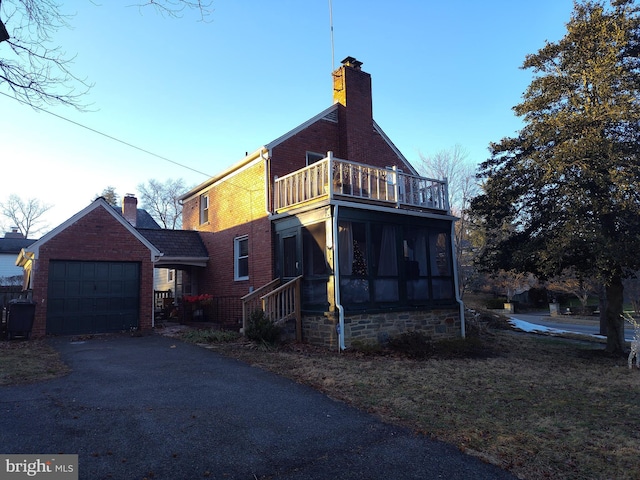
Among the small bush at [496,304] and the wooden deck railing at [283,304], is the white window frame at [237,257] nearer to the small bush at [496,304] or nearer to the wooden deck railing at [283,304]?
the wooden deck railing at [283,304]

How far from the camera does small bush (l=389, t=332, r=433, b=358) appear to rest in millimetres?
9656

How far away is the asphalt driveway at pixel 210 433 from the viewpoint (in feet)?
11.4

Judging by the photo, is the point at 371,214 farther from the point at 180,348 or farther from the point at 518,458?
the point at 518,458

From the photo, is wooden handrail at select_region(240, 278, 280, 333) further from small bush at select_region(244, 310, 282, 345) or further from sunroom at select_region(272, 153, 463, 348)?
small bush at select_region(244, 310, 282, 345)

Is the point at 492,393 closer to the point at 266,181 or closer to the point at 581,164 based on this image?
the point at 581,164

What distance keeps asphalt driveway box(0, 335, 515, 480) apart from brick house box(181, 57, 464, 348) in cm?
399

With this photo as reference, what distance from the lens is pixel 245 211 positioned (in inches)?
556

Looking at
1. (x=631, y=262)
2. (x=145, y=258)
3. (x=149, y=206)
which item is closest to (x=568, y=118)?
A: (x=631, y=262)

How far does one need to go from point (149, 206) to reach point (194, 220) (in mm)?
31524

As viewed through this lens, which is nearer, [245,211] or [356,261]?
[356,261]

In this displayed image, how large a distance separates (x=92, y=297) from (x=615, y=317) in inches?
580

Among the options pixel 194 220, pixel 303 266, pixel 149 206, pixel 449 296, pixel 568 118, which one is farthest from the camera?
pixel 149 206

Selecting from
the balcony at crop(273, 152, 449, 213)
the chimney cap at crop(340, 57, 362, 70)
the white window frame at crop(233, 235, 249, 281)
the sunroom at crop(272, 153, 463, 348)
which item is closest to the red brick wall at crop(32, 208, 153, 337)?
the white window frame at crop(233, 235, 249, 281)

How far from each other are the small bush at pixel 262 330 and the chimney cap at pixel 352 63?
9.31 metres
